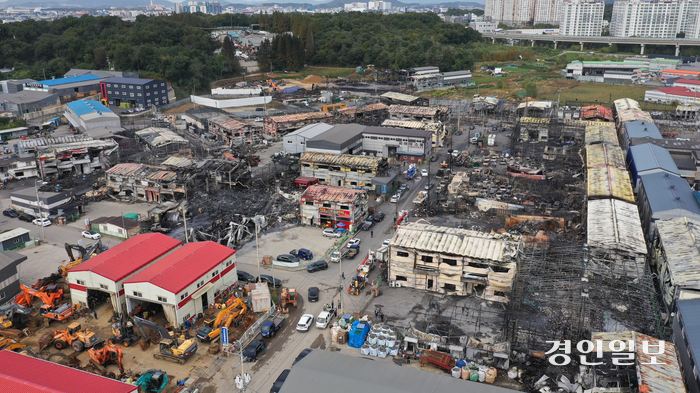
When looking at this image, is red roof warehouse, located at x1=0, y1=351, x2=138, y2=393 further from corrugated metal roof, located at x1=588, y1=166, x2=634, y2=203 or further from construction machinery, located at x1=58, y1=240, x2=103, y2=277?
corrugated metal roof, located at x1=588, y1=166, x2=634, y2=203

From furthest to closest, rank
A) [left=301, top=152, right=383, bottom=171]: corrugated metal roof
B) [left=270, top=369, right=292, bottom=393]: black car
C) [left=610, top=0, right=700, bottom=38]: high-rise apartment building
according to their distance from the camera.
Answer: [left=610, top=0, right=700, bottom=38]: high-rise apartment building < [left=301, top=152, right=383, bottom=171]: corrugated metal roof < [left=270, top=369, right=292, bottom=393]: black car

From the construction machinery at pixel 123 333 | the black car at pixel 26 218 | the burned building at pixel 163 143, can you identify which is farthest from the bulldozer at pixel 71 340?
the burned building at pixel 163 143

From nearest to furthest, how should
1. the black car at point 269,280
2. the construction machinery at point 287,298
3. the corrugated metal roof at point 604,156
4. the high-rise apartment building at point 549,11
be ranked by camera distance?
the construction machinery at point 287,298 → the black car at point 269,280 → the corrugated metal roof at point 604,156 → the high-rise apartment building at point 549,11

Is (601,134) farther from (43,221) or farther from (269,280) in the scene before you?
(43,221)

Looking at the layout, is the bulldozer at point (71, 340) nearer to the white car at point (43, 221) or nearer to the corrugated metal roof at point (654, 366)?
the white car at point (43, 221)

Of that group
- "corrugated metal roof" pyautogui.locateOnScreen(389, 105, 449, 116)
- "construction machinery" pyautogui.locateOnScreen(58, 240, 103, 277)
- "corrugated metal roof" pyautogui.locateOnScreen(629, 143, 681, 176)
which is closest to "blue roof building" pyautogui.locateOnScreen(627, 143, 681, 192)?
"corrugated metal roof" pyautogui.locateOnScreen(629, 143, 681, 176)

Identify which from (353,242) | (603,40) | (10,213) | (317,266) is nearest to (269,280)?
(317,266)
